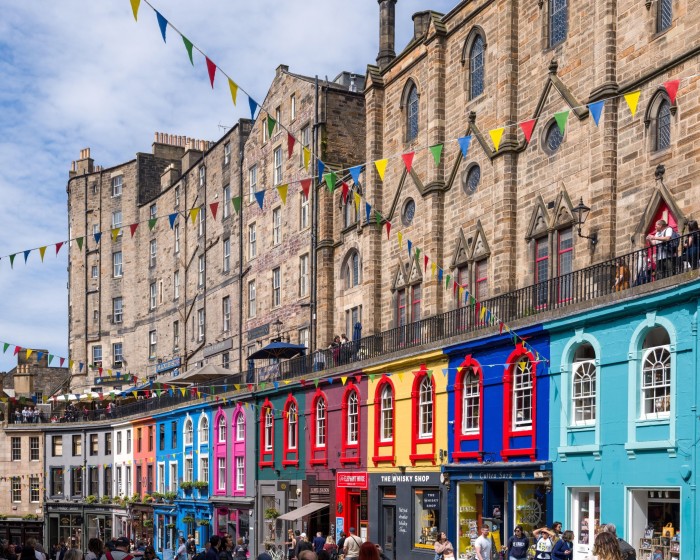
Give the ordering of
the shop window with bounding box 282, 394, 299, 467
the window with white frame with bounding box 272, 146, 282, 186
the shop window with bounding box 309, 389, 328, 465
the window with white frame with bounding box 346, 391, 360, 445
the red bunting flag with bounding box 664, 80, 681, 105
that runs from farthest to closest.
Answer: the window with white frame with bounding box 272, 146, 282, 186, the shop window with bounding box 282, 394, 299, 467, the shop window with bounding box 309, 389, 328, 465, the window with white frame with bounding box 346, 391, 360, 445, the red bunting flag with bounding box 664, 80, 681, 105

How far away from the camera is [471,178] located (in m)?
31.9

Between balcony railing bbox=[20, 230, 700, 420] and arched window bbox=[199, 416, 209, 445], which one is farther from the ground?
balcony railing bbox=[20, 230, 700, 420]

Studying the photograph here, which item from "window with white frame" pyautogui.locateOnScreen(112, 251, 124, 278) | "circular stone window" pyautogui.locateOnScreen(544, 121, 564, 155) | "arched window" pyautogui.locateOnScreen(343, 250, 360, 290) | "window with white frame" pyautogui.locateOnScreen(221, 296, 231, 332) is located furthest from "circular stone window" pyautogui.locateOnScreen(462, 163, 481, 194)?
"window with white frame" pyautogui.locateOnScreen(112, 251, 124, 278)

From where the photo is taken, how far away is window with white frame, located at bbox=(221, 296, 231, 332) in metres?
50.1

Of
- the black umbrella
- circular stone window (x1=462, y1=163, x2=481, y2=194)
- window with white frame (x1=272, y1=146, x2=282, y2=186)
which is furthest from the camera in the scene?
window with white frame (x1=272, y1=146, x2=282, y2=186)

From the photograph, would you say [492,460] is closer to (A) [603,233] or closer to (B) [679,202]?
(A) [603,233]

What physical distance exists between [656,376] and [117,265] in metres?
51.9

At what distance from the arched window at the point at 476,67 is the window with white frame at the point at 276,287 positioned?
1490cm

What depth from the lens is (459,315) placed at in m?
29.9

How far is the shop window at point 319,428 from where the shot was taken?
120 feet

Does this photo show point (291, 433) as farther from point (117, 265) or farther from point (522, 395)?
point (117, 265)

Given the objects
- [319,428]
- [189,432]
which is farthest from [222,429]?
[319,428]

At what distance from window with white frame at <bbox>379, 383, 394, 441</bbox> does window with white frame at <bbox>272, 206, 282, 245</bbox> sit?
528 inches

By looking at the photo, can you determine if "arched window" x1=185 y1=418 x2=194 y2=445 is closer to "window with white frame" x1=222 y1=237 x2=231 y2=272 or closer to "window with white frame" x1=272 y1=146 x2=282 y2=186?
"window with white frame" x1=222 y1=237 x2=231 y2=272
